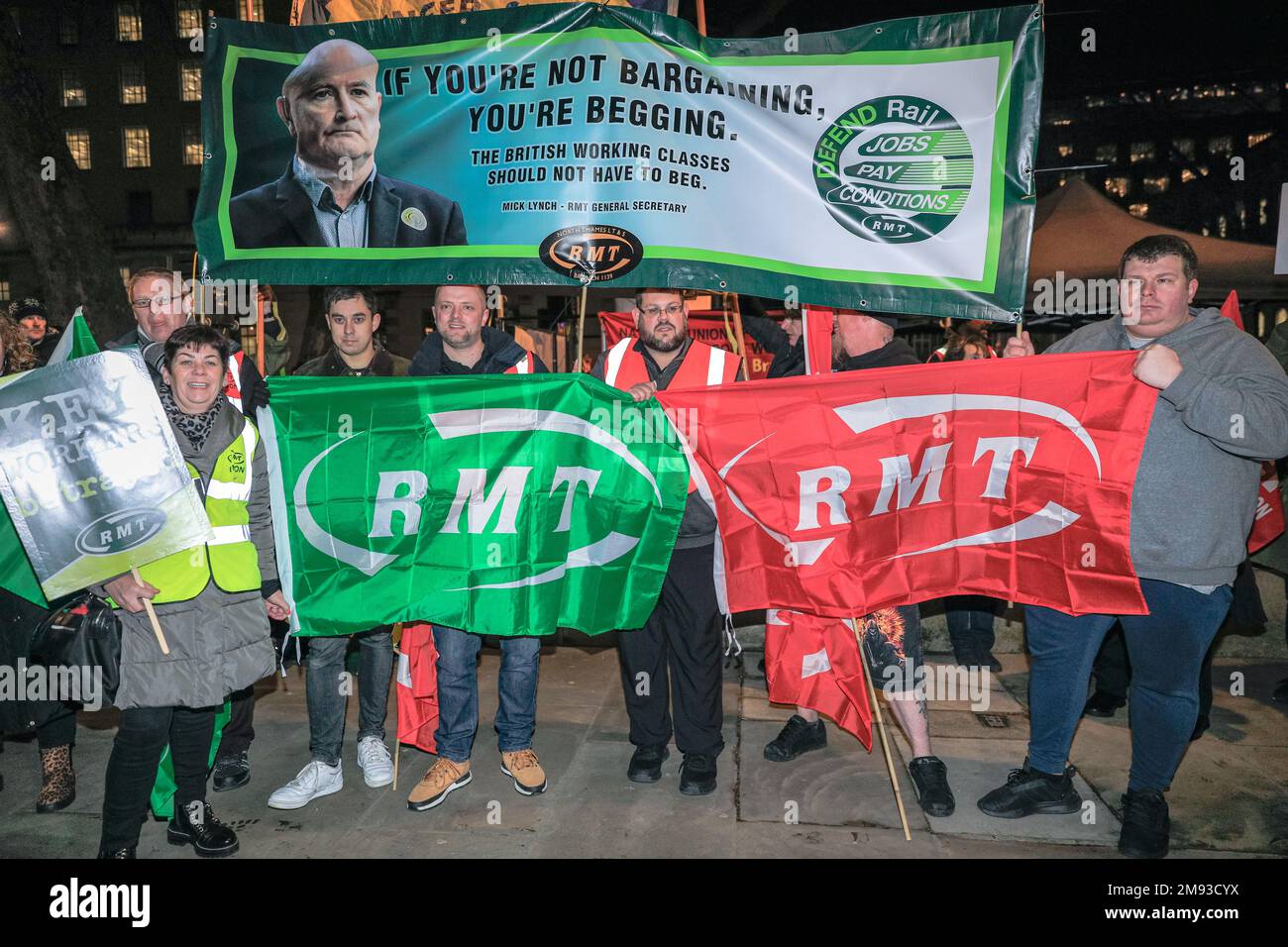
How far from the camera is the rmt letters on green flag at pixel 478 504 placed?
12.8ft

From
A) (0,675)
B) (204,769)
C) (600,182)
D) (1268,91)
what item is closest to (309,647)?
(204,769)

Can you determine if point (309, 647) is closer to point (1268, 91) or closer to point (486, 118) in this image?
point (486, 118)

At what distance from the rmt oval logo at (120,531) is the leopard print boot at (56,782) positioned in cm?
158

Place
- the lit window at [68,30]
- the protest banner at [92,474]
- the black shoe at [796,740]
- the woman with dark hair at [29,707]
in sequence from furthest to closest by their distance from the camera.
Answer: the lit window at [68,30]
the black shoe at [796,740]
the woman with dark hair at [29,707]
the protest banner at [92,474]

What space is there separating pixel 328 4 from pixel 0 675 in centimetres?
395

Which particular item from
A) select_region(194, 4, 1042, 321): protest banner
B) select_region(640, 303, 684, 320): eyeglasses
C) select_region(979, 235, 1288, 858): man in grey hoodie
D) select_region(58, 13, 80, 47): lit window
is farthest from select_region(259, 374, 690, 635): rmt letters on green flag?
select_region(58, 13, 80, 47): lit window

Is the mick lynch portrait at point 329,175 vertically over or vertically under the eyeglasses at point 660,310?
over

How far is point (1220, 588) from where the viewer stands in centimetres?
355

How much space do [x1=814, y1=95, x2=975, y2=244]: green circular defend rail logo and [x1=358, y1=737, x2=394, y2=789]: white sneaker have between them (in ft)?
10.6

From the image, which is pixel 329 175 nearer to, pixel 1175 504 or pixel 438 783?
pixel 438 783

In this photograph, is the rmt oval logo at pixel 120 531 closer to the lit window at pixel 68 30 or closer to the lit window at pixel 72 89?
the lit window at pixel 72 89

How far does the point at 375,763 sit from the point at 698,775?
154 centimetres

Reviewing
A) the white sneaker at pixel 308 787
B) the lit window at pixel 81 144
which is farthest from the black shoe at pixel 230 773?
the lit window at pixel 81 144

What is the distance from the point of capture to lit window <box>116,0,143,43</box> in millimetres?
43750
